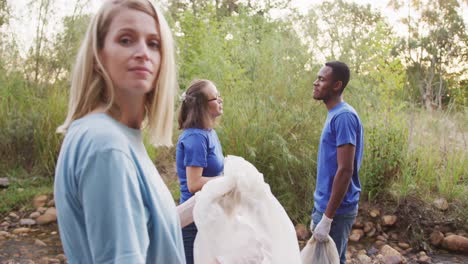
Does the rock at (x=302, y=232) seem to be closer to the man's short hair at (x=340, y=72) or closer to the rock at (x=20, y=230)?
the man's short hair at (x=340, y=72)

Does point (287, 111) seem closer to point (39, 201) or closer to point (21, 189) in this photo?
point (39, 201)

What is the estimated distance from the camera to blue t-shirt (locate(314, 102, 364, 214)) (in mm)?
2531

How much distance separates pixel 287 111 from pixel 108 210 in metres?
4.29

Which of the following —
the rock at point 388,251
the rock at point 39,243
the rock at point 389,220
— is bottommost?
the rock at point 39,243

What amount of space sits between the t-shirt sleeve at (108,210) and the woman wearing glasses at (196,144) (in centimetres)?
158

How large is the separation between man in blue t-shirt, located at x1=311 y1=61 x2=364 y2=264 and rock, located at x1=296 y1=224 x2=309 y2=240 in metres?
1.83

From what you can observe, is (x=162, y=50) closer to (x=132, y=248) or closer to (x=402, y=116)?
(x=132, y=248)

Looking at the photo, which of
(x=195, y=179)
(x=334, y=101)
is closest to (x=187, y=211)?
(x=195, y=179)

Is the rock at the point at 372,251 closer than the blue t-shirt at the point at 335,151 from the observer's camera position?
No

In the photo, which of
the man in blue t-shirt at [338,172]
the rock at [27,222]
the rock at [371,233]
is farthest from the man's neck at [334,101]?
the rock at [27,222]

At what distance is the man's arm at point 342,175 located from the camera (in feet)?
8.18

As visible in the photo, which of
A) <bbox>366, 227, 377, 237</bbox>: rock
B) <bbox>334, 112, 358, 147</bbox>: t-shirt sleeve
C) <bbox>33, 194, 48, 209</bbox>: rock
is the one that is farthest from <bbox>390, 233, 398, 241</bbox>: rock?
<bbox>33, 194, 48, 209</bbox>: rock

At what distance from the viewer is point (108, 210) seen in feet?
2.30

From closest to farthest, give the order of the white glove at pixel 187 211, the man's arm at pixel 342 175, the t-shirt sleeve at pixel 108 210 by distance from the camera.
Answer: the t-shirt sleeve at pixel 108 210
the white glove at pixel 187 211
the man's arm at pixel 342 175
